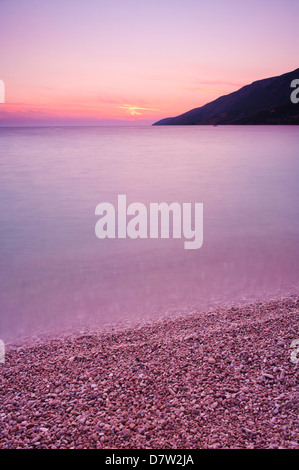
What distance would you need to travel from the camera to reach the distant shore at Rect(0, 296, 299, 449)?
2281mm

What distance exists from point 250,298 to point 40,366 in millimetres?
2832

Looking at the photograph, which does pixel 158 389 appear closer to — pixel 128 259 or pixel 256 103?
pixel 128 259

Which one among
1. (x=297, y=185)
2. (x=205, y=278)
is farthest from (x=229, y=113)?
(x=205, y=278)

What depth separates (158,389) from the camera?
8.73 ft

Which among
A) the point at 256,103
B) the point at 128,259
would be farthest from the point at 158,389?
the point at 256,103

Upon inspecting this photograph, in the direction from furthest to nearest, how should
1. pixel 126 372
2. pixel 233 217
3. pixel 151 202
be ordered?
1. pixel 151 202
2. pixel 233 217
3. pixel 126 372

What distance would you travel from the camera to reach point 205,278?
5.17 m

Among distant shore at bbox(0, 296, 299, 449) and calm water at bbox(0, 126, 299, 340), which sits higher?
calm water at bbox(0, 126, 299, 340)

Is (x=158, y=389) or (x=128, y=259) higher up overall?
(x=128, y=259)

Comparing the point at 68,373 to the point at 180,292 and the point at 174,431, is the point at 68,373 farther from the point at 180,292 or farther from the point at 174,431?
the point at 180,292

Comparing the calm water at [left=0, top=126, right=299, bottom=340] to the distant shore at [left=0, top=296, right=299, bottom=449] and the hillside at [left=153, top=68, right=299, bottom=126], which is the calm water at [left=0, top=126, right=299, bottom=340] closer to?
the distant shore at [left=0, top=296, right=299, bottom=449]

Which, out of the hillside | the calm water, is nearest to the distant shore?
the calm water
